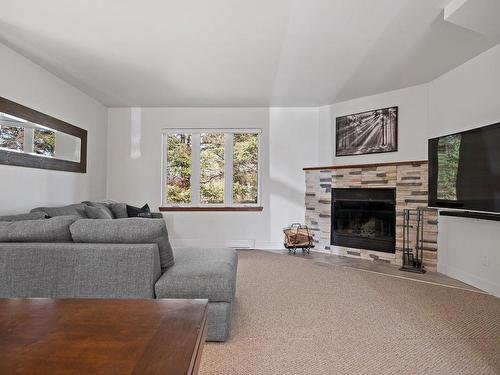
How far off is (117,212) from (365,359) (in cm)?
376

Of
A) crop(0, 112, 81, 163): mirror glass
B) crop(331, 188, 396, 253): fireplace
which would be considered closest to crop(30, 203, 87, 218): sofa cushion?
crop(0, 112, 81, 163): mirror glass

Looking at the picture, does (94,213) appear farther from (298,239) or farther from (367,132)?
(367,132)

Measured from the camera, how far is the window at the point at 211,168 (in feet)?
18.1

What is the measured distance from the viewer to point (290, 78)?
13.3ft

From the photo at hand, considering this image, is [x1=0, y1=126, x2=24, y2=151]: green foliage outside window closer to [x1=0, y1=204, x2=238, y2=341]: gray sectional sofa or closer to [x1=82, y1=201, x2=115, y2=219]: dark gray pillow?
[x1=82, y1=201, x2=115, y2=219]: dark gray pillow

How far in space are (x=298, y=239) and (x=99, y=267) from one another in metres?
3.56

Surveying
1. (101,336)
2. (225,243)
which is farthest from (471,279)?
(101,336)

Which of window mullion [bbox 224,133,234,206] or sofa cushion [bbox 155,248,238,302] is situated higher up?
window mullion [bbox 224,133,234,206]

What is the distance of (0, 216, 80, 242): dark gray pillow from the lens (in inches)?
79.1

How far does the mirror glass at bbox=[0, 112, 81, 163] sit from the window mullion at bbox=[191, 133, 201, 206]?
5.78 feet

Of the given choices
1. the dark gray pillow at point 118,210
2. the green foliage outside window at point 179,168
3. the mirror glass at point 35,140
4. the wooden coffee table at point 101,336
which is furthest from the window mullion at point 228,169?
the wooden coffee table at point 101,336

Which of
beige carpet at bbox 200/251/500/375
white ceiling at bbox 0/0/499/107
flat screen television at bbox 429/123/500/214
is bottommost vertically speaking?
beige carpet at bbox 200/251/500/375

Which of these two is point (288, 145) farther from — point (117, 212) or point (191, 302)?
point (191, 302)

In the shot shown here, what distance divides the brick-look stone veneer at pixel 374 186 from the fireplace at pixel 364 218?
3.2 inches
